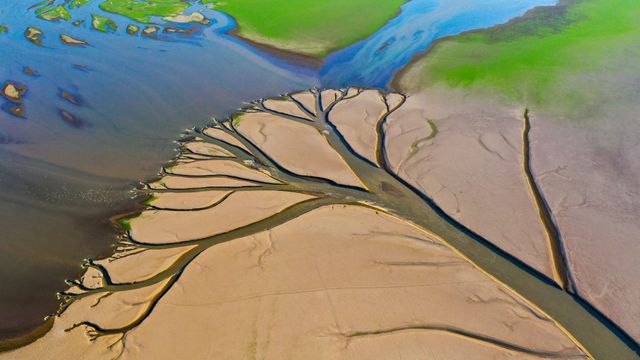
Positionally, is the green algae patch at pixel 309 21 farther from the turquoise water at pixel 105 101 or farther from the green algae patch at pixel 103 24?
the green algae patch at pixel 103 24

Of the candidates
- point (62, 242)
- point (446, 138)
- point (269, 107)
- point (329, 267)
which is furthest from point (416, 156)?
point (62, 242)

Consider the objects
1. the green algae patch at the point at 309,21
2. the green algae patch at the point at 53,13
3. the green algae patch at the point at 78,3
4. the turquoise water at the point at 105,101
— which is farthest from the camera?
the green algae patch at the point at 78,3

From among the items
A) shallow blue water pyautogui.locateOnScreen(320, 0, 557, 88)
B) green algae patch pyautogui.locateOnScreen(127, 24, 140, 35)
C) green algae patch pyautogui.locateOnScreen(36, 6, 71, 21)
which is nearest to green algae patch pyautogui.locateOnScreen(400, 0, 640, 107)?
shallow blue water pyautogui.locateOnScreen(320, 0, 557, 88)

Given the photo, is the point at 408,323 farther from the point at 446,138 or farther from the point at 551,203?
the point at 446,138

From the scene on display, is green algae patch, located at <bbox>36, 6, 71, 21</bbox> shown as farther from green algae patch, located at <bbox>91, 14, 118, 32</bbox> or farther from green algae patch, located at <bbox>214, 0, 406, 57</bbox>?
green algae patch, located at <bbox>214, 0, 406, 57</bbox>

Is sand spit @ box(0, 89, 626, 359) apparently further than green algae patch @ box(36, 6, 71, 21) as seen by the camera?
No

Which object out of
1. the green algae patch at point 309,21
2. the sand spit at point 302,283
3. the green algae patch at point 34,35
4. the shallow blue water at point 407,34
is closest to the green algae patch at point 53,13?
the green algae patch at point 34,35
